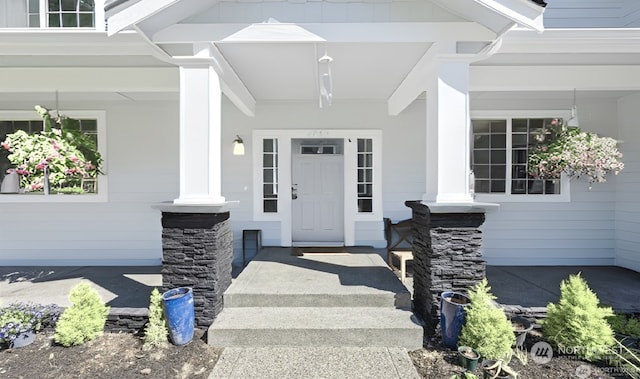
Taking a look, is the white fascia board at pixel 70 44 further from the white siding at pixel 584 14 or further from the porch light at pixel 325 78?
the white siding at pixel 584 14

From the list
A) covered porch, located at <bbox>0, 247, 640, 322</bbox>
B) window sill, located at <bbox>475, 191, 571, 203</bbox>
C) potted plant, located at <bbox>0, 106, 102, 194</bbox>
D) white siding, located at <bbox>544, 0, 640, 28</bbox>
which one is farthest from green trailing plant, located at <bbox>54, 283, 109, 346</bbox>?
white siding, located at <bbox>544, 0, 640, 28</bbox>

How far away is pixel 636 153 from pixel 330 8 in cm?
562

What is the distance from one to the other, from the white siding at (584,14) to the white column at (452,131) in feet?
8.68

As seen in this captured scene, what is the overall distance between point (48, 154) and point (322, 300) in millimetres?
3617

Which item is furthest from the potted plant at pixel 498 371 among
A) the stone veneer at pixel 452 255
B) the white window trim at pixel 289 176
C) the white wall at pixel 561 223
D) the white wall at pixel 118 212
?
the white wall at pixel 118 212

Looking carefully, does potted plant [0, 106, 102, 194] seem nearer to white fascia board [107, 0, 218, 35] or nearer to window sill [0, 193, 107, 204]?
window sill [0, 193, 107, 204]

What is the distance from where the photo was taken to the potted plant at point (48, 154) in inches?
148

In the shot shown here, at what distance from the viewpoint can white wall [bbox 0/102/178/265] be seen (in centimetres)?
569

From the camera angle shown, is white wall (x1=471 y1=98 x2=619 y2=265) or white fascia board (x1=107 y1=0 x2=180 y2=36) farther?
white wall (x1=471 y1=98 x2=619 y2=265)

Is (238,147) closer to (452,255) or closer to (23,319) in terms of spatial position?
(23,319)

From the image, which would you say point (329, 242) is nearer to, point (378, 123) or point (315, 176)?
point (315, 176)

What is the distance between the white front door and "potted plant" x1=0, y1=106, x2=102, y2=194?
325cm

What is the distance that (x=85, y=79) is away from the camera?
14.1ft

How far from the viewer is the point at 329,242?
609 centimetres
